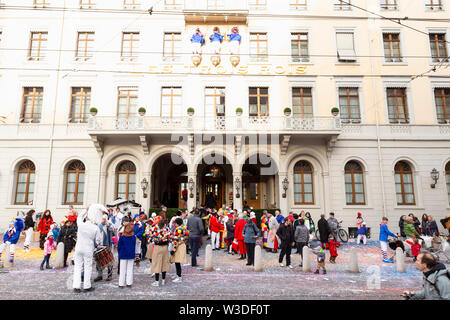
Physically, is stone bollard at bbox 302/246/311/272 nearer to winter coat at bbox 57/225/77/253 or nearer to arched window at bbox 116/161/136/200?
winter coat at bbox 57/225/77/253

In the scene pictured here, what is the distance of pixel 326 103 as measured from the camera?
18.0 metres

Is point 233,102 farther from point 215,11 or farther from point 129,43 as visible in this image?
point 129,43

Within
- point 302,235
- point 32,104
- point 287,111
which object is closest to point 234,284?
point 302,235

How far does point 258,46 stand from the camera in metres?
18.7

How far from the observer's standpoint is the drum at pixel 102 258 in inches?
283

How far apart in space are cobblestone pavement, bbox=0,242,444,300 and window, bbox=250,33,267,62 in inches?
553

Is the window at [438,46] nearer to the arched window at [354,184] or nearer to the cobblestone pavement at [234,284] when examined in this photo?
the arched window at [354,184]

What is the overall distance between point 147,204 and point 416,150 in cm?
1815

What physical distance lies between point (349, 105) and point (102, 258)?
17609 mm

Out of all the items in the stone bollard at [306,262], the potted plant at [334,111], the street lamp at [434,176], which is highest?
the potted plant at [334,111]

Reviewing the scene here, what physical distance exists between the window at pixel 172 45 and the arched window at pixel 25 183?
11888 millimetres

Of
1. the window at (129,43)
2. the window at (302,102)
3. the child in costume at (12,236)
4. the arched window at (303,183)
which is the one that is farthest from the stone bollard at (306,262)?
the window at (129,43)

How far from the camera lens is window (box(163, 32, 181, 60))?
18328 millimetres

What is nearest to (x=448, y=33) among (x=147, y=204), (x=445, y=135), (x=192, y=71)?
(x=445, y=135)
